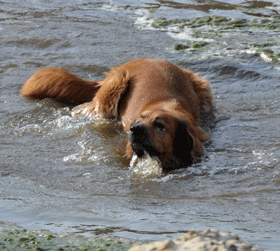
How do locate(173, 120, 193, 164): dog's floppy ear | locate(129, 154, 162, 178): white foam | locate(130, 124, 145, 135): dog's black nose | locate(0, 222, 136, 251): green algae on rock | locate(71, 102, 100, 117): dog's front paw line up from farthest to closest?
locate(71, 102, 100, 117): dog's front paw, locate(173, 120, 193, 164): dog's floppy ear, locate(129, 154, 162, 178): white foam, locate(130, 124, 145, 135): dog's black nose, locate(0, 222, 136, 251): green algae on rock

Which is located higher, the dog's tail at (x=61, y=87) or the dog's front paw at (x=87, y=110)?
the dog's tail at (x=61, y=87)

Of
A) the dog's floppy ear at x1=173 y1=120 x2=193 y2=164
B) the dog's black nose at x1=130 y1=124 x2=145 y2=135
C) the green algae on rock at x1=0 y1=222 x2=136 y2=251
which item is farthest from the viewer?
the dog's floppy ear at x1=173 y1=120 x2=193 y2=164

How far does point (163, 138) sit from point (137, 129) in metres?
0.32

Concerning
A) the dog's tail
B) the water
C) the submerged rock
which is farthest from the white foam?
the submerged rock

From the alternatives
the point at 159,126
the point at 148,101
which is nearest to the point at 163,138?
the point at 159,126

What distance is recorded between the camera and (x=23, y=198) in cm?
311

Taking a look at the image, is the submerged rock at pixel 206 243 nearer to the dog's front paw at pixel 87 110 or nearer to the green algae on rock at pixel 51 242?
the green algae on rock at pixel 51 242

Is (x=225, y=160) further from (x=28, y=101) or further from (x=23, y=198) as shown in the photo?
(x=28, y=101)

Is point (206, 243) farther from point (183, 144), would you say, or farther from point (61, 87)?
point (61, 87)

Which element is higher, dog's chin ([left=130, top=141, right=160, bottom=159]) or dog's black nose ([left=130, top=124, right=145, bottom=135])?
dog's black nose ([left=130, top=124, right=145, bottom=135])

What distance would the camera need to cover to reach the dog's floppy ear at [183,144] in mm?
4328

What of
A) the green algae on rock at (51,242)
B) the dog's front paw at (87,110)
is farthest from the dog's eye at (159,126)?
the green algae on rock at (51,242)

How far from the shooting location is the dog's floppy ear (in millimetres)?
4328

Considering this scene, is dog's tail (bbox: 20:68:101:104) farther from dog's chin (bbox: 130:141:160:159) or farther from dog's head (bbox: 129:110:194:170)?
dog's chin (bbox: 130:141:160:159)
